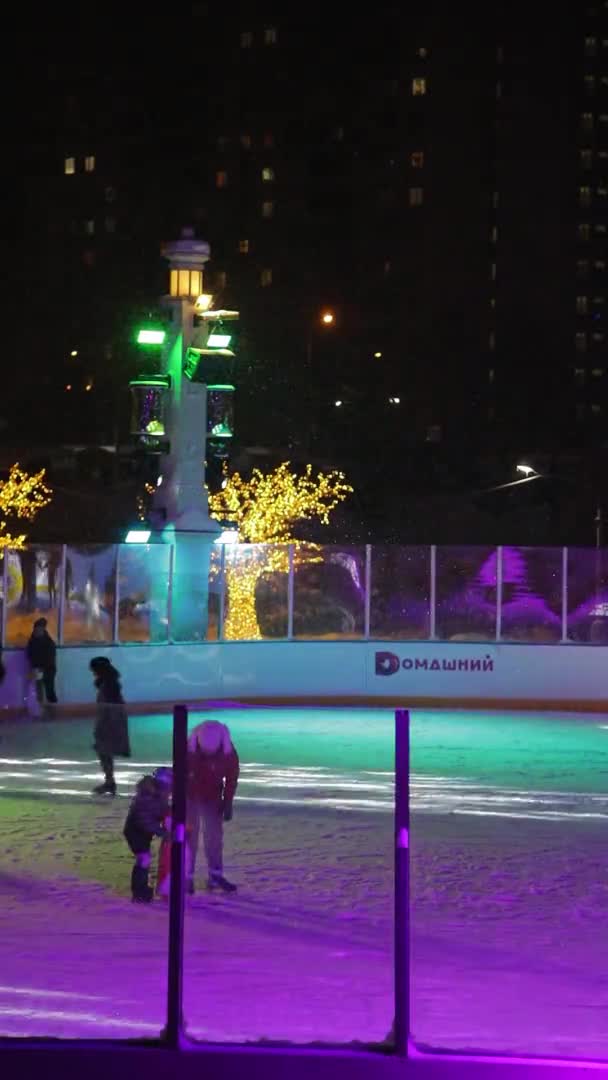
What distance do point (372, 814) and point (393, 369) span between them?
80296mm

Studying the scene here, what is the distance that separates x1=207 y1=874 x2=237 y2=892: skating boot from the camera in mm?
11508

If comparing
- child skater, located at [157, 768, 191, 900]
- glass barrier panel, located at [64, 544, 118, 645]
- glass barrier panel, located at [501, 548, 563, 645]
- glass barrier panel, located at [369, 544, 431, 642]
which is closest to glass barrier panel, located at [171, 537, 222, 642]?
glass barrier panel, located at [64, 544, 118, 645]

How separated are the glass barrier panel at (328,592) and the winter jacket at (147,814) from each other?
18050 mm

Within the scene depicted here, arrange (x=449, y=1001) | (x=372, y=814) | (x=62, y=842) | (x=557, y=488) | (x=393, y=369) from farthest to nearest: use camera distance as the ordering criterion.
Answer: (x=393, y=369), (x=557, y=488), (x=372, y=814), (x=62, y=842), (x=449, y=1001)

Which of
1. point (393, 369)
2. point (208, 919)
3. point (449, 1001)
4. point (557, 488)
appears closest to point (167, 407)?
point (208, 919)

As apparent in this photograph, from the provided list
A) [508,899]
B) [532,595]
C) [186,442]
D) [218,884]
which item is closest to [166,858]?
[218,884]

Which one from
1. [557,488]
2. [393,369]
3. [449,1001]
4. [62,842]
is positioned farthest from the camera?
[393,369]

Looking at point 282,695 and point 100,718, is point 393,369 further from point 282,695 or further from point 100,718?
point 100,718

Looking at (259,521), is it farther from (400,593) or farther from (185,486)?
(185,486)

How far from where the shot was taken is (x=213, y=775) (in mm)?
10953

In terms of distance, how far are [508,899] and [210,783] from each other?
230cm

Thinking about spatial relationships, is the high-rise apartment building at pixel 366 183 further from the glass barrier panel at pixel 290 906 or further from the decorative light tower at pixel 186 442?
the glass barrier panel at pixel 290 906

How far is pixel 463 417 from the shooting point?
9575 centimetres

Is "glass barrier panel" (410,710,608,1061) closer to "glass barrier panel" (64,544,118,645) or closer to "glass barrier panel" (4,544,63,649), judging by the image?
"glass barrier panel" (64,544,118,645)
